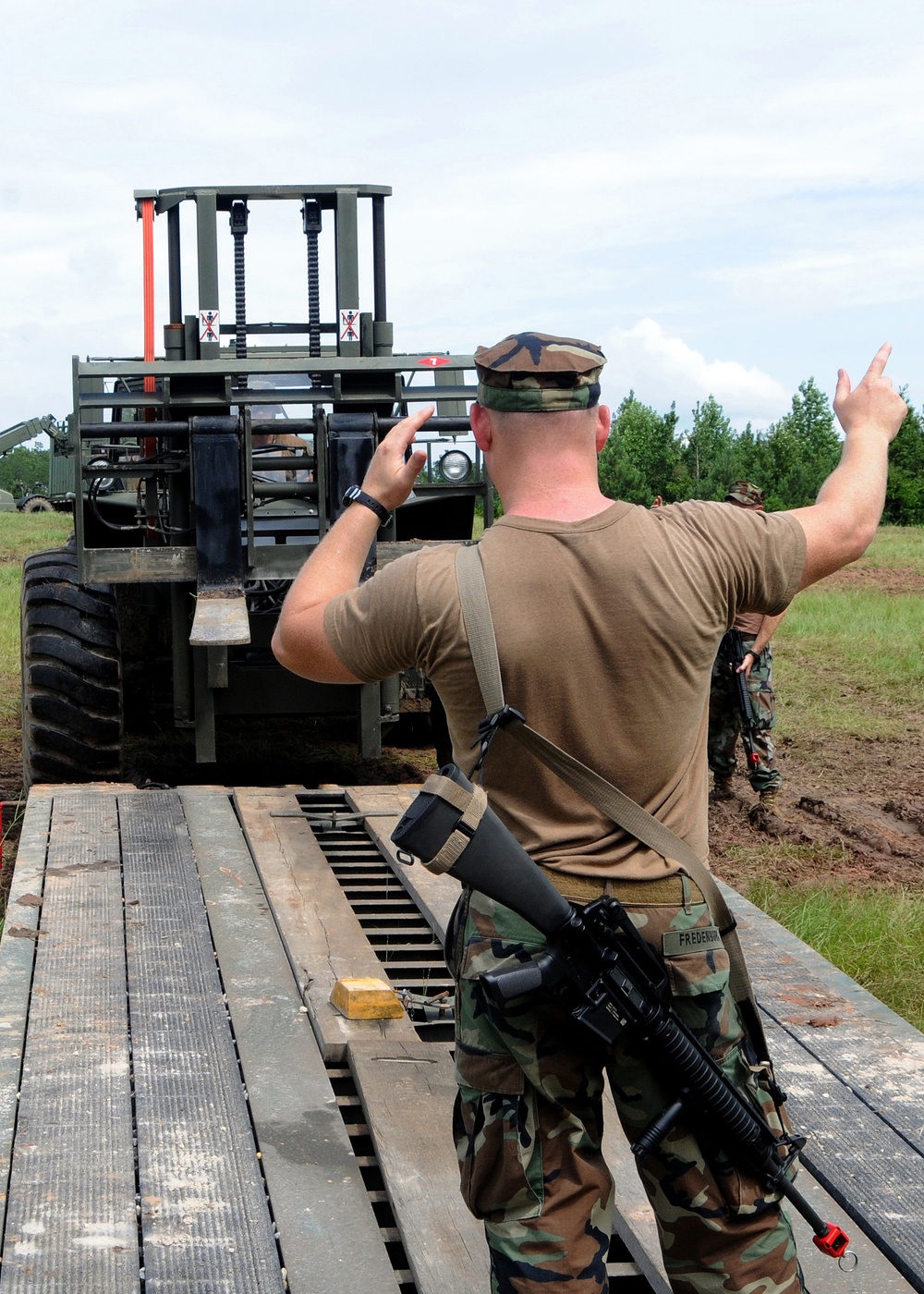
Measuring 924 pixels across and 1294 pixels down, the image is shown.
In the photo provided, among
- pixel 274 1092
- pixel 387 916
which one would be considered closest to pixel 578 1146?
pixel 274 1092

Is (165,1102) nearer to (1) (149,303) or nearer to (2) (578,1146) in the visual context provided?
(2) (578,1146)

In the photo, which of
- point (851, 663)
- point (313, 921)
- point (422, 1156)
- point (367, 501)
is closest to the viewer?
point (367, 501)

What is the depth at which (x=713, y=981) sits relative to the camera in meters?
2.24

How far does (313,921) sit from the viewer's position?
4574 mm

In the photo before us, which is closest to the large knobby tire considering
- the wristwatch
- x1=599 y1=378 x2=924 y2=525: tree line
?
the wristwatch

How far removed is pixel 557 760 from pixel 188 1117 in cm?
150

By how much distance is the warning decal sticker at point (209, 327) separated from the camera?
22.0ft

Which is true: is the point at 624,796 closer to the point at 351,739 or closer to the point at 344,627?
the point at 344,627

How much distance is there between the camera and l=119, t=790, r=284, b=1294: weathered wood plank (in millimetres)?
2646

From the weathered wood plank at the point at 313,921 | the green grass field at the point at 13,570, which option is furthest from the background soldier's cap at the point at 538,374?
the green grass field at the point at 13,570

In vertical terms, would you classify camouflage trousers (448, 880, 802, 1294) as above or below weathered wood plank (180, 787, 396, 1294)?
above

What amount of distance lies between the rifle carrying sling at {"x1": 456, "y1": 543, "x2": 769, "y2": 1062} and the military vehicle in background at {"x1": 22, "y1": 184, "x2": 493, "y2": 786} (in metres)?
3.18

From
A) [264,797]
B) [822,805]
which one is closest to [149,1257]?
[264,797]

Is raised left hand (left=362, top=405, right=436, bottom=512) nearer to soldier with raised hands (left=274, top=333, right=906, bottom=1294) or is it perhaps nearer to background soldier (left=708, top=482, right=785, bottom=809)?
soldier with raised hands (left=274, top=333, right=906, bottom=1294)
